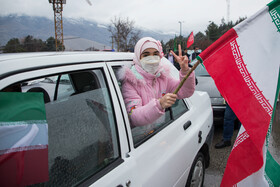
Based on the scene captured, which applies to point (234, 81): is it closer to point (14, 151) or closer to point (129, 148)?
point (129, 148)

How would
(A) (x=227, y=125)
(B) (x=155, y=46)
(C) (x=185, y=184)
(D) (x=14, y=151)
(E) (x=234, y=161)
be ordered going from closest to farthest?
(D) (x=14, y=151)
(E) (x=234, y=161)
(B) (x=155, y=46)
(C) (x=185, y=184)
(A) (x=227, y=125)

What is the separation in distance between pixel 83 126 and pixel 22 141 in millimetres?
395

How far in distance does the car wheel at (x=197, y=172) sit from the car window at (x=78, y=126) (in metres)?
1.20

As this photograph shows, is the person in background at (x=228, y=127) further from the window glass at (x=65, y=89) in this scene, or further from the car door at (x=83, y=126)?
the window glass at (x=65, y=89)

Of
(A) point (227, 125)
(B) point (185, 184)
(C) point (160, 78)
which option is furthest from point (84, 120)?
(A) point (227, 125)

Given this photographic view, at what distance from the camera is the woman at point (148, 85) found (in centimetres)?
148

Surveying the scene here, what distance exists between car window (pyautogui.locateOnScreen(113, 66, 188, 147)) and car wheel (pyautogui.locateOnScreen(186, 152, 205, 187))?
22.9 inches

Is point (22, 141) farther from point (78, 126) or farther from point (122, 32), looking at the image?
point (122, 32)

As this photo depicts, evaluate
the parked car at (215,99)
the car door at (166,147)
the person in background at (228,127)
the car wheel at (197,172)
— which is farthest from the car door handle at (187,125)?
the parked car at (215,99)

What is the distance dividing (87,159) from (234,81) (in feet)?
3.64

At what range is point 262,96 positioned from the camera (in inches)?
55.5

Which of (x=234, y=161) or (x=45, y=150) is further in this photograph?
(x=234, y=161)

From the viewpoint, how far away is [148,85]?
180 cm

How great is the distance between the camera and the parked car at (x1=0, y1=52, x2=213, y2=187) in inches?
40.3
